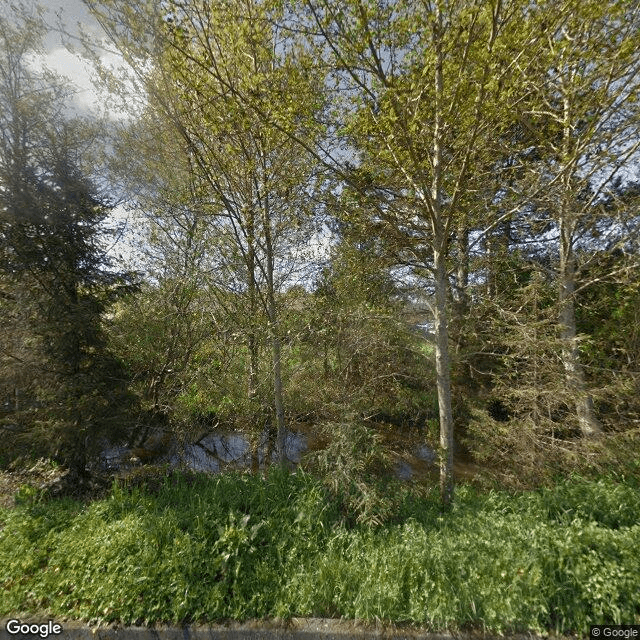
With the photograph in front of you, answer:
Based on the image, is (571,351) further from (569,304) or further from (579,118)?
(579,118)

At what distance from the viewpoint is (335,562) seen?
3.01m

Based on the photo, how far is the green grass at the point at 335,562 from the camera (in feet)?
8.50

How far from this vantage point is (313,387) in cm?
718

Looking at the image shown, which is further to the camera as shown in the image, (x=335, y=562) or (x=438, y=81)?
(x=438, y=81)

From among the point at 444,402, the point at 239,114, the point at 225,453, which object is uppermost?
the point at 239,114

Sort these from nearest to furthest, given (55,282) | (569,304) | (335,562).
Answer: (335,562) < (55,282) < (569,304)

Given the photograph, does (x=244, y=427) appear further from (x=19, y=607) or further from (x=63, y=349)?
(x=19, y=607)

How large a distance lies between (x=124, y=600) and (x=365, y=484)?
2443 millimetres

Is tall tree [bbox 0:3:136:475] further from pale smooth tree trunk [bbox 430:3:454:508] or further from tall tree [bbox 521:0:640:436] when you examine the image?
tall tree [bbox 521:0:640:436]

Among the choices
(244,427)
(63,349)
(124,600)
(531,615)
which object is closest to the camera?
(531,615)

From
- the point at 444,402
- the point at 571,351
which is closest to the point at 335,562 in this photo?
the point at 444,402

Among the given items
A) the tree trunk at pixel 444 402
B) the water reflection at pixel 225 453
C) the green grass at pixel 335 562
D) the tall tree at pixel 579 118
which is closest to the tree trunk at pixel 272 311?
the green grass at pixel 335 562

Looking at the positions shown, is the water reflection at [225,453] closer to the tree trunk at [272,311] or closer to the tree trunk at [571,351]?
the tree trunk at [272,311]

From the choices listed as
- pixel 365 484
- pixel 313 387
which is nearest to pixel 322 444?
pixel 313 387
